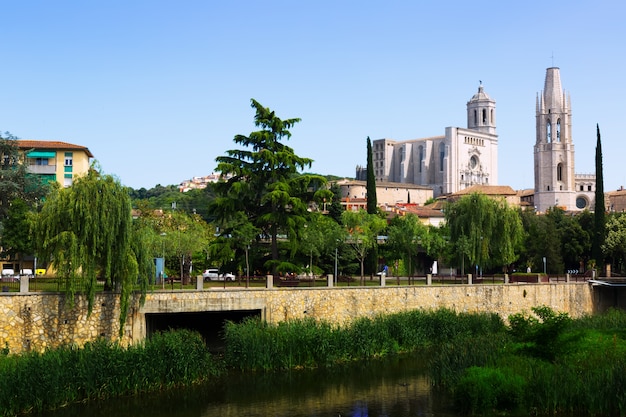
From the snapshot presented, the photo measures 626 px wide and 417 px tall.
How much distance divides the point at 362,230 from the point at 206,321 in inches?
948

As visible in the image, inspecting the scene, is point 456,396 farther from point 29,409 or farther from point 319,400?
point 29,409

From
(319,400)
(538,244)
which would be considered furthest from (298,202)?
(538,244)

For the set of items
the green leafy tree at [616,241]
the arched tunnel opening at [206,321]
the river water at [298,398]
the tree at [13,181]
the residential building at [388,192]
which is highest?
the residential building at [388,192]

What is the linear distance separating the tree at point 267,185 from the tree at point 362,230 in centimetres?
822

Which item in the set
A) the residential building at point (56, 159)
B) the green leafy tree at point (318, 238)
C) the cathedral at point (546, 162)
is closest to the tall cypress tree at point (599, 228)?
the green leafy tree at point (318, 238)

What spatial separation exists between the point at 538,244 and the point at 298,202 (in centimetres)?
3585

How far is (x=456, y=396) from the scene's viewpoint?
25.6 meters

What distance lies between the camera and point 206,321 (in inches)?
1572

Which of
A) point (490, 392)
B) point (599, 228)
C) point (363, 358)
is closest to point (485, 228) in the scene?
point (599, 228)

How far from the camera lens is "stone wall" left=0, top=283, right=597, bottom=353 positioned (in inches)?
1185

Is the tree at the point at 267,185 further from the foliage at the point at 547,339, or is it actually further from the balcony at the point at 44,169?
the balcony at the point at 44,169

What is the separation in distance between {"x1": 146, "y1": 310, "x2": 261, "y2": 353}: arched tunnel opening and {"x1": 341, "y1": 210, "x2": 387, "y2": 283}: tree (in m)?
14.3

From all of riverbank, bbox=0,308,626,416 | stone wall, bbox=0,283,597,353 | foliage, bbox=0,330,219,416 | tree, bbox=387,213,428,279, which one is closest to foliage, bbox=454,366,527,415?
riverbank, bbox=0,308,626,416

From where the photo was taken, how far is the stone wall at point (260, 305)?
3011cm
